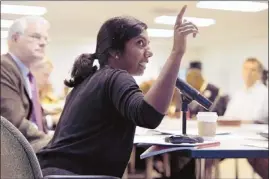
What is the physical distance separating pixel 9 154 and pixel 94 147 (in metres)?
0.28

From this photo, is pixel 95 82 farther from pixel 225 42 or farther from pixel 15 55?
pixel 225 42

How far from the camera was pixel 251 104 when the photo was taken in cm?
449

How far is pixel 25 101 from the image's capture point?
7.68 ft

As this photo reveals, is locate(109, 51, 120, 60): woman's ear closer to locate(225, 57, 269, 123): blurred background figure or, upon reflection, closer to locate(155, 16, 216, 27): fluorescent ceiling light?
locate(225, 57, 269, 123): blurred background figure

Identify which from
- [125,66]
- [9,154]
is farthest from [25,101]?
[9,154]

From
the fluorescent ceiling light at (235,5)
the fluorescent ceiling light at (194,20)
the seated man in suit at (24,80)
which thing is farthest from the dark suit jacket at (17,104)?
the fluorescent ceiling light at (194,20)

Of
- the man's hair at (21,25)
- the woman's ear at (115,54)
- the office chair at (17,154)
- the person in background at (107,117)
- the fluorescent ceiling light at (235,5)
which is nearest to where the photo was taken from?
the office chair at (17,154)

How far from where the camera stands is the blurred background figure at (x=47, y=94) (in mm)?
3225

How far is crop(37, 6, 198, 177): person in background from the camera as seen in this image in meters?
1.30

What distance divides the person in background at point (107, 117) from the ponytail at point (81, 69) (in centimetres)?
6

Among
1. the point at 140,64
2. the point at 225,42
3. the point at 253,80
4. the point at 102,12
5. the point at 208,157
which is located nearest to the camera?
the point at 208,157

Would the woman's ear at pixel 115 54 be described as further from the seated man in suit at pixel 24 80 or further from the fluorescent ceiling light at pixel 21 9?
the fluorescent ceiling light at pixel 21 9

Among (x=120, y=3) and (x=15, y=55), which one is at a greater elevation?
(x=120, y=3)

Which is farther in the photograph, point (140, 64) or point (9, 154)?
point (140, 64)
